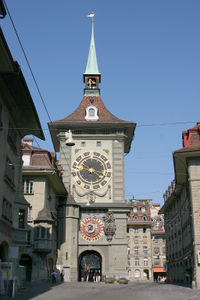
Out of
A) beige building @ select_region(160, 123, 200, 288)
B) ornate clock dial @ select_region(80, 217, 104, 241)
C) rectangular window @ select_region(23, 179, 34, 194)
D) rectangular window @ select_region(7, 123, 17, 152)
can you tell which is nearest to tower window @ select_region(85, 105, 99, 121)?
ornate clock dial @ select_region(80, 217, 104, 241)

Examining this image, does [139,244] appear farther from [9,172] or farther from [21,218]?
[9,172]

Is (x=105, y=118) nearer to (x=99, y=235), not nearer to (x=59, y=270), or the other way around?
(x=99, y=235)

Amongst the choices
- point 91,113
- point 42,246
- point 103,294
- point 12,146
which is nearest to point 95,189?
point 91,113

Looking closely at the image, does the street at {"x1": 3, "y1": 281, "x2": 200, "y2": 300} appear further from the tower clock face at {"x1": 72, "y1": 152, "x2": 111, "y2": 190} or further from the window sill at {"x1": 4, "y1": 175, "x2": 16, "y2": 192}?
the tower clock face at {"x1": 72, "y1": 152, "x2": 111, "y2": 190}

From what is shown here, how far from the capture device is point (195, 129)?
3947 cm

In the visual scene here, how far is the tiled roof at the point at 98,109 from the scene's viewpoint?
178ft

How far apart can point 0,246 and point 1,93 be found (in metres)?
9.07

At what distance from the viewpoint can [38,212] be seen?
1560 inches

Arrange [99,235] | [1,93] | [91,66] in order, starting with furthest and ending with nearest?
[91,66]
[99,235]
[1,93]

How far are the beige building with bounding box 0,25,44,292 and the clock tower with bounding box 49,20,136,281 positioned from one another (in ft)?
60.1

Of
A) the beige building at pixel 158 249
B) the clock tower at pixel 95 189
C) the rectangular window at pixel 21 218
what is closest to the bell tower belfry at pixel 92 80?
the clock tower at pixel 95 189

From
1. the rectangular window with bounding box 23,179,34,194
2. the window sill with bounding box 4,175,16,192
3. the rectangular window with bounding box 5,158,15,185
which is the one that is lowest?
the window sill with bounding box 4,175,16,192

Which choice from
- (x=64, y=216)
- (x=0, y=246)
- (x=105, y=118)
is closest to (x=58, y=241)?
(x=64, y=216)

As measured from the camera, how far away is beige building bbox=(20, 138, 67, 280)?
38438 mm
